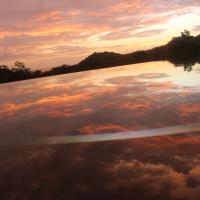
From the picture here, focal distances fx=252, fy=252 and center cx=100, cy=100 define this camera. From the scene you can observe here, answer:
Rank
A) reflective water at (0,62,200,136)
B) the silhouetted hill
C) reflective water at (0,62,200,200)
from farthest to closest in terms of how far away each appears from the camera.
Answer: the silhouetted hill < reflective water at (0,62,200,136) < reflective water at (0,62,200,200)

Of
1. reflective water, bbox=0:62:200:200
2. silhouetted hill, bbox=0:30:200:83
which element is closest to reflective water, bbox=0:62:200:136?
reflective water, bbox=0:62:200:200

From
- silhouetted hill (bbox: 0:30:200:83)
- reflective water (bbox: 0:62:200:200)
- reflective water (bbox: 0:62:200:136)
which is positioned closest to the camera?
reflective water (bbox: 0:62:200:200)

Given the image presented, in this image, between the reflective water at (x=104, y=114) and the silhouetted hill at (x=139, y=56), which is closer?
the reflective water at (x=104, y=114)

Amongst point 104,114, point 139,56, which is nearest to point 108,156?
point 104,114

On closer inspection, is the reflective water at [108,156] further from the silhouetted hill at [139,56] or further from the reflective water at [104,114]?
the silhouetted hill at [139,56]

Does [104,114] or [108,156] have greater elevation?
[104,114]

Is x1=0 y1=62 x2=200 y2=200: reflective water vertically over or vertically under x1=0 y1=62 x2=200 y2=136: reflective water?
under

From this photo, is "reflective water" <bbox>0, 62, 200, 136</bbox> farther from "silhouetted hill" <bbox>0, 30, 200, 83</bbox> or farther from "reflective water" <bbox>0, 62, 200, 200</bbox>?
"silhouetted hill" <bbox>0, 30, 200, 83</bbox>

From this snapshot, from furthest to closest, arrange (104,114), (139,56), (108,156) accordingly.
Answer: (139,56) < (104,114) < (108,156)

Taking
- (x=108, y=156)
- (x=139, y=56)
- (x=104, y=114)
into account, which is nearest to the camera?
(x=108, y=156)

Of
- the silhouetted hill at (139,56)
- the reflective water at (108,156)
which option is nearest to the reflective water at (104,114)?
the reflective water at (108,156)

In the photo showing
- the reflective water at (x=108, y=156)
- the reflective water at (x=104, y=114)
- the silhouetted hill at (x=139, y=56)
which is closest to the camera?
the reflective water at (x=108, y=156)

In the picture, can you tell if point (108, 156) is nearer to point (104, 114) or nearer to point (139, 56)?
point (104, 114)

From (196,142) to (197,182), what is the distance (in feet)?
3.17
